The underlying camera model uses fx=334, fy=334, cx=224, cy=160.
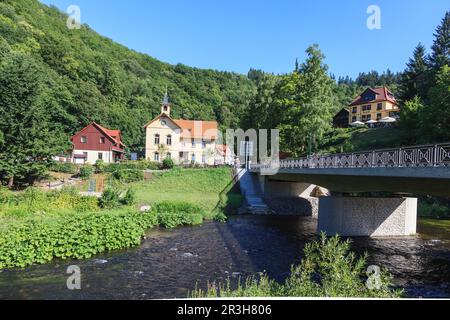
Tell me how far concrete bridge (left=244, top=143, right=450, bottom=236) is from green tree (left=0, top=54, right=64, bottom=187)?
85.1 feet

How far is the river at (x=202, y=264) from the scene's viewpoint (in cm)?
1335

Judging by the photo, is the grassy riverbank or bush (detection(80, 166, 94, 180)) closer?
the grassy riverbank

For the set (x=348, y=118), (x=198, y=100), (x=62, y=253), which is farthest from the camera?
(x=198, y=100)

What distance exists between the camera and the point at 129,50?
149250 millimetres

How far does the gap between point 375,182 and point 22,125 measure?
3502 centimetres

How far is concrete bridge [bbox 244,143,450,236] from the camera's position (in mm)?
14047

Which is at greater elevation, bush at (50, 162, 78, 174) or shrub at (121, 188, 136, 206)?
bush at (50, 162, 78, 174)

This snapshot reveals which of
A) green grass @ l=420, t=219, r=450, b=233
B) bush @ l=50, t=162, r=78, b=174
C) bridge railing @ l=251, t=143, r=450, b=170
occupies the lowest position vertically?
green grass @ l=420, t=219, r=450, b=233

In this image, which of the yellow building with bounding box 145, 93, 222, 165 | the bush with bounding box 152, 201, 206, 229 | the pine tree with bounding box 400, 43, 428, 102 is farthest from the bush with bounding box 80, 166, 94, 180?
the pine tree with bounding box 400, 43, 428, 102

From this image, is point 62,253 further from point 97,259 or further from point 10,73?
point 10,73

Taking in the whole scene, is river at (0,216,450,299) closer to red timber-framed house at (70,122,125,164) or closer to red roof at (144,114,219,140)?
red timber-framed house at (70,122,125,164)

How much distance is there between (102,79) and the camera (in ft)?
344
